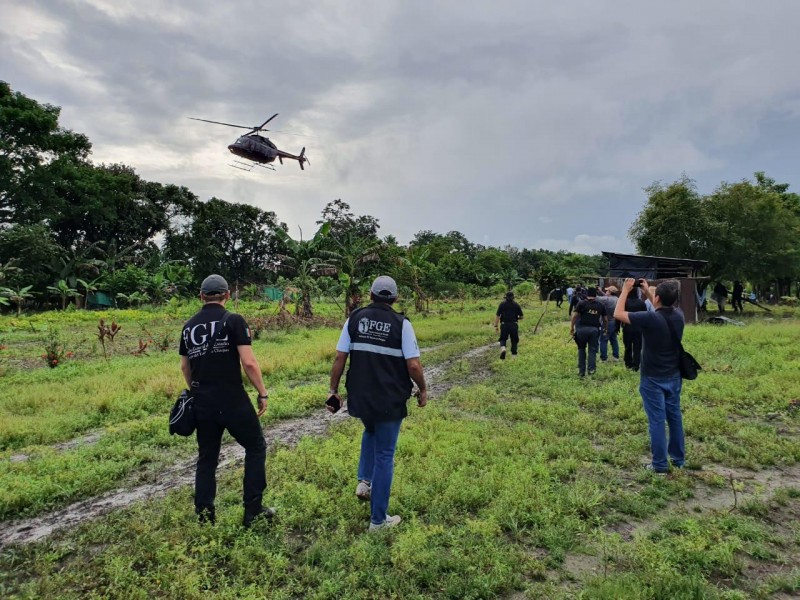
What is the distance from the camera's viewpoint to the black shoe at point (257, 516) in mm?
3916

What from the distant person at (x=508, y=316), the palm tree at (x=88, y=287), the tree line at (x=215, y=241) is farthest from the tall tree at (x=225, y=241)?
the distant person at (x=508, y=316)

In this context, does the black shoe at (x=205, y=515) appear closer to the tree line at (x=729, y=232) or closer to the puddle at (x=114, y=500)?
the puddle at (x=114, y=500)

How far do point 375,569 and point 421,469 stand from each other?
5.58ft

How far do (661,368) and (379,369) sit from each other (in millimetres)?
3164

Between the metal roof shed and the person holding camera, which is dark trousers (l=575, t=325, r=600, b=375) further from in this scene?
the metal roof shed

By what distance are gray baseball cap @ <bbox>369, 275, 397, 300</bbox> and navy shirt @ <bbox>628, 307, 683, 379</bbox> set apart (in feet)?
8.83

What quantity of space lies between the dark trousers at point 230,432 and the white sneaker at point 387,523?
3.22 feet

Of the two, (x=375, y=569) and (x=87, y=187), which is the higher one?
(x=87, y=187)

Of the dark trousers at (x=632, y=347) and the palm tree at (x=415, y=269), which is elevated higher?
the palm tree at (x=415, y=269)

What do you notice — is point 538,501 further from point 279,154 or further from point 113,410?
point 279,154

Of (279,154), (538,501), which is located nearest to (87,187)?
(279,154)

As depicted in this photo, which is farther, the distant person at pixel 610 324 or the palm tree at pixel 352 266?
the palm tree at pixel 352 266

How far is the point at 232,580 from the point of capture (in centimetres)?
327

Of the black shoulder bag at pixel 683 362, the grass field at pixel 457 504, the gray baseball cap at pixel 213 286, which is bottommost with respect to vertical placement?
the grass field at pixel 457 504
